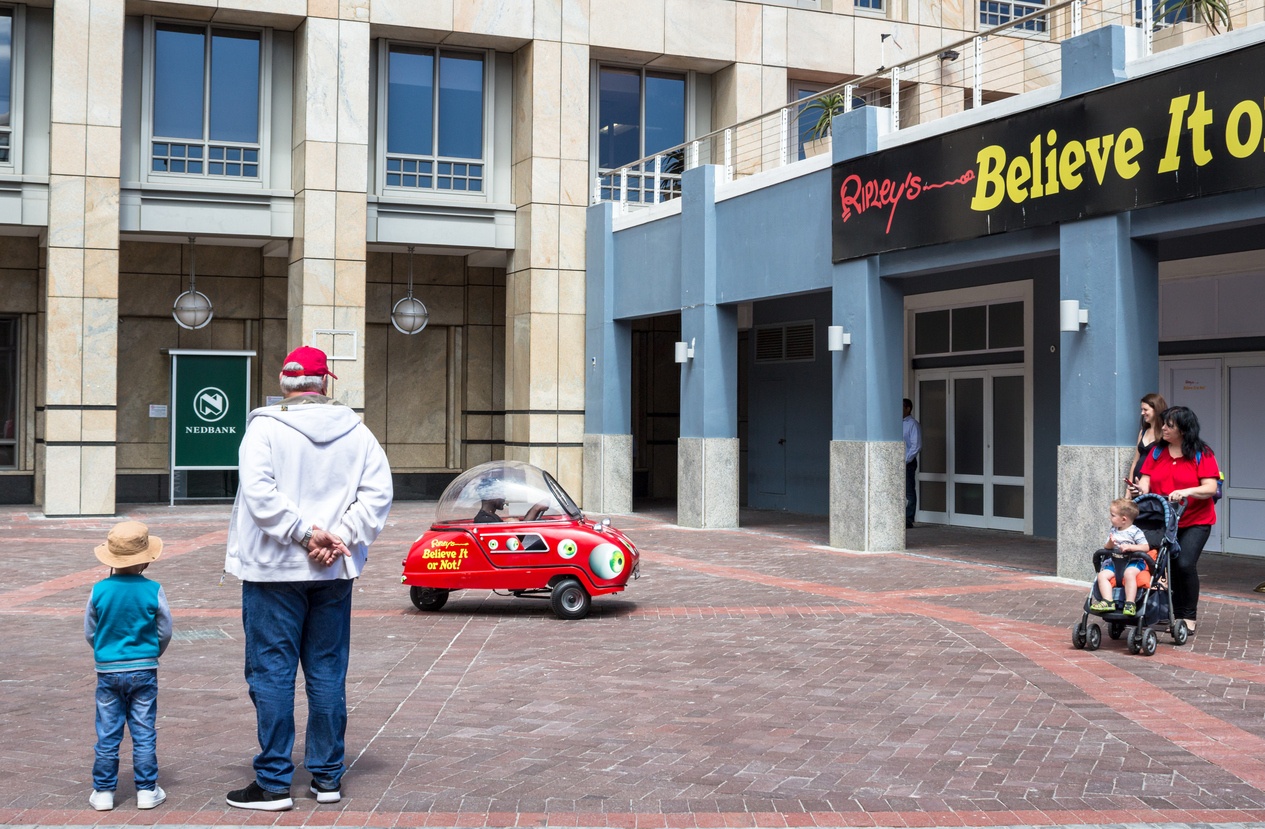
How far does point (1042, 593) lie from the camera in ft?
39.1

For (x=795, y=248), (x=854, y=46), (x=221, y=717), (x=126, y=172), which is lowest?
(x=221, y=717)

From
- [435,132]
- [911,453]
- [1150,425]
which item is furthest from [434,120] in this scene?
[1150,425]

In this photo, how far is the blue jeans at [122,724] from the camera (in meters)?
5.29

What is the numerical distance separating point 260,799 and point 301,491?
49.1 inches

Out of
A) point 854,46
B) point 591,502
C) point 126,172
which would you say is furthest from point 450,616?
point 854,46

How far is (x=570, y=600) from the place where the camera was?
1052 cm

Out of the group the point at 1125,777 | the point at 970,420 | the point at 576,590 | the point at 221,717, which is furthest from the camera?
the point at 970,420

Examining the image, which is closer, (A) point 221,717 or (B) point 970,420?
(A) point 221,717

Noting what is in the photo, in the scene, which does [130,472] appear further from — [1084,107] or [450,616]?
[1084,107]

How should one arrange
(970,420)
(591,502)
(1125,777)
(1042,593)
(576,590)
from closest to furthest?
(1125,777)
(576,590)
(1042,593)
(970,420)
(591,502)

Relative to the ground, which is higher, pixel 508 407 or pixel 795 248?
pixel 795 248

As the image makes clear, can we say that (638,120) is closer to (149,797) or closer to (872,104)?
(872,104)

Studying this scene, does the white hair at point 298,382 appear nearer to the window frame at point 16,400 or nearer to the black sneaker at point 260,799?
the black sneaker at point 260,799

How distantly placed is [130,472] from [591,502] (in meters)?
8.51
